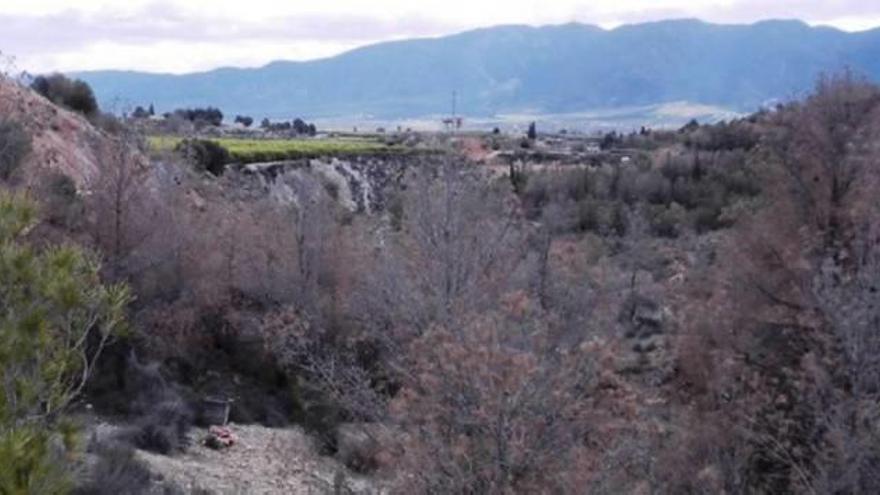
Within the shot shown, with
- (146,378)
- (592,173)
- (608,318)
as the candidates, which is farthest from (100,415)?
(592,173)

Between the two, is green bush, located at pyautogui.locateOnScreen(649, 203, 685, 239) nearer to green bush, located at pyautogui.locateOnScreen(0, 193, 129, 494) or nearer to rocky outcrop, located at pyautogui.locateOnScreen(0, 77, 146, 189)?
rocky outcrop, located at pyautogui.locateOnScreen(0, 77, 146, 189)

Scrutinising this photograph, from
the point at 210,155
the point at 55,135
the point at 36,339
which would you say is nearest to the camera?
the point at 36,339

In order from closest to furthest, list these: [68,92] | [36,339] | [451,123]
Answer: [36,339]
[451,123]
[68,92]

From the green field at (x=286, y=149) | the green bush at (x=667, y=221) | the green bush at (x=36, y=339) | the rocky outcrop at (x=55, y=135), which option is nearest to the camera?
the green bush at (x=36, y=339)

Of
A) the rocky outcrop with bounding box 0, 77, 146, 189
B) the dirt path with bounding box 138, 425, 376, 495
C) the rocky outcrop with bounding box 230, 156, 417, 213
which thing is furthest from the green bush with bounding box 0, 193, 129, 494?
the rocky outcrop with bounding box 230, 156, 417, 213

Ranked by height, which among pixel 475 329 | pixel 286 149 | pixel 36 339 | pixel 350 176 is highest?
pixel 36 339

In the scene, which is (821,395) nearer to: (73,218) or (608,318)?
(608,318)

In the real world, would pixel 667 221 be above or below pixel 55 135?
below

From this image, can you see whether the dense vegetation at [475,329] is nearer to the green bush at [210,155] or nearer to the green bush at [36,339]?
the green bush at [36,339]

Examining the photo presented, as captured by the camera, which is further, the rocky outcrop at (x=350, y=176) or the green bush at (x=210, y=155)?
the rocky outcrop at (x=350, y=176)

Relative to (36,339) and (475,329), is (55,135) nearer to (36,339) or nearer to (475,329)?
(475,329)

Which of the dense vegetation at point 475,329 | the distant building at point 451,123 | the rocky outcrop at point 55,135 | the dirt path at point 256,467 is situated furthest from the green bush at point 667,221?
the dirt path at point 256,467

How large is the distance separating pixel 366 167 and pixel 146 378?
4414cm

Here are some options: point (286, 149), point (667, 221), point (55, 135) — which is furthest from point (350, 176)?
point (55, 135)
